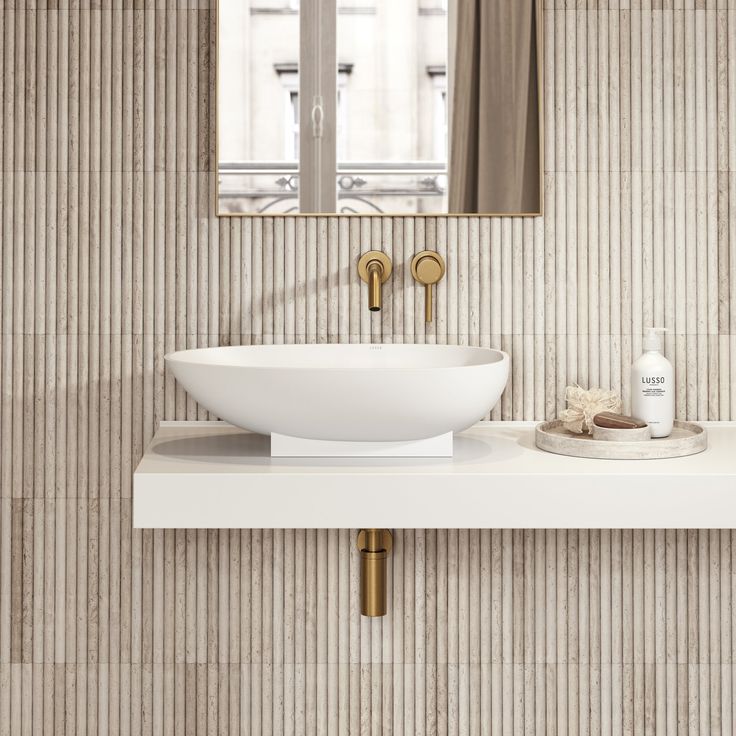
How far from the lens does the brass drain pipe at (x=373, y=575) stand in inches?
67.7

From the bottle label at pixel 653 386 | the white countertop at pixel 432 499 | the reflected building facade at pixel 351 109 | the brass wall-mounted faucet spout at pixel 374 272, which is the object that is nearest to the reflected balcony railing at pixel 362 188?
the reflected building facade at pixel 351 109

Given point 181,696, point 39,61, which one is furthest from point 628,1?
point 181,696

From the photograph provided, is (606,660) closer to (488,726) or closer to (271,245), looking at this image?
(488,726)

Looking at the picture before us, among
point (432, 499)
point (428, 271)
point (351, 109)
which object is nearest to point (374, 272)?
point (428, 271)

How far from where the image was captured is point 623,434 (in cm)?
150

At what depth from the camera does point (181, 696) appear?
72.7 inches

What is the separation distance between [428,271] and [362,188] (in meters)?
0.24

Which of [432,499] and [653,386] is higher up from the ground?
[653,386]

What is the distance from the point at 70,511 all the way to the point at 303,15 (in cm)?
Result: 121

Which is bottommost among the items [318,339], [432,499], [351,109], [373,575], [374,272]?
[373,575]

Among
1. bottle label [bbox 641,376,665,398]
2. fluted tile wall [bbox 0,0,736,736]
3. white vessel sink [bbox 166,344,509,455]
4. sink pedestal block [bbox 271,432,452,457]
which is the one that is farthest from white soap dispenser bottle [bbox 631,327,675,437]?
sink pedestal block [bbox 271,432,452,457]

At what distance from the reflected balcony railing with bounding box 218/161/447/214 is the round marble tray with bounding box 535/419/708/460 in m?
0.59

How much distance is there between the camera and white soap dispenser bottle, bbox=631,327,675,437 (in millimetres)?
1586

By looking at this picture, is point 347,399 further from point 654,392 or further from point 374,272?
point 654,392
